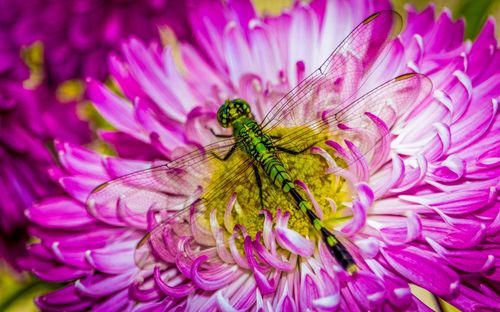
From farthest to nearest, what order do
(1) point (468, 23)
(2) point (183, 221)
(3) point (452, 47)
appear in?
(1) point (468, 23), (3) point (452, 47), (2) point (183, 221)

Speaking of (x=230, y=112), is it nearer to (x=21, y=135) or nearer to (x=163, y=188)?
(x=163, y=188)

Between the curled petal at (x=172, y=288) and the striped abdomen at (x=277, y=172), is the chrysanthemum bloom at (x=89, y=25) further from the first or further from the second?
the curled petal at (x=172, y=288)

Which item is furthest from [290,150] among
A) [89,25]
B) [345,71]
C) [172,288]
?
[89,25]

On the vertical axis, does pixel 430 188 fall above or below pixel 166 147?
below

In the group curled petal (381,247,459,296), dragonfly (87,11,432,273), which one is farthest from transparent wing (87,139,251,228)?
curled petal (381,247,459,296)

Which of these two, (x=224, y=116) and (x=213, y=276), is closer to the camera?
(x=213, y=276)

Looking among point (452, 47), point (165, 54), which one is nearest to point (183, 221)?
point (165, 54)

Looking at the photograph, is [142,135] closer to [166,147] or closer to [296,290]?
[166,147]
